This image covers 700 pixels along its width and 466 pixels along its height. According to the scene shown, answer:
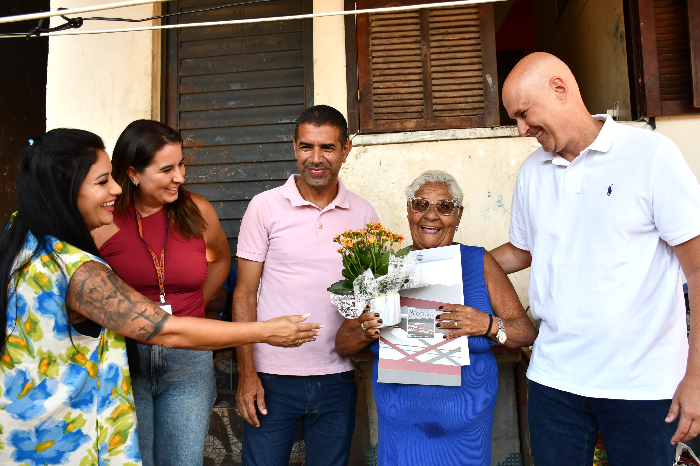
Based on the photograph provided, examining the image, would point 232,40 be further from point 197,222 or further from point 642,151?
point 642,151

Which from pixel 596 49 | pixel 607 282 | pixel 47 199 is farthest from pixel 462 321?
pixel 596 49

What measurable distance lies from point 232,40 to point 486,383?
328cm

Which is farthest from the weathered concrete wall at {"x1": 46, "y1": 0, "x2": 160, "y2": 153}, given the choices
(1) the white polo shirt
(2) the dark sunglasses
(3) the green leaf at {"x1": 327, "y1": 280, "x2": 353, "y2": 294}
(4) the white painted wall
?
(4) the white painted wall

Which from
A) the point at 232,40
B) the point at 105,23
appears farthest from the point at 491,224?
the point at 105,23

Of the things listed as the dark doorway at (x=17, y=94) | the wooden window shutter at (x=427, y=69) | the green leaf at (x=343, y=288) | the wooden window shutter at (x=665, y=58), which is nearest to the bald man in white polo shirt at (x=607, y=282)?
the green leaf at (x=343, y=288)

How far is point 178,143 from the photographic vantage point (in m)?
2.28

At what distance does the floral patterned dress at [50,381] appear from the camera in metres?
1.55

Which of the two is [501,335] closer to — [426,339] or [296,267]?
[426,339]

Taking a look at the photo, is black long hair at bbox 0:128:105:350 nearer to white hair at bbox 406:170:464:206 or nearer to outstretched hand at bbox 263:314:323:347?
outstretched hand at bbox 263:314:323:347

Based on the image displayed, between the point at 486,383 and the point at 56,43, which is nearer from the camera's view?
the point at 486,383

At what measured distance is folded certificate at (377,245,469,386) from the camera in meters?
2.03

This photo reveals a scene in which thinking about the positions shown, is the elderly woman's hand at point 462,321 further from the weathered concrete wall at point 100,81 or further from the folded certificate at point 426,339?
the weathered concrete wall at point 100,81

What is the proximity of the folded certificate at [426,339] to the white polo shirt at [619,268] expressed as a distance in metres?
0.34

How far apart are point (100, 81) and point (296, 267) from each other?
278 cm
